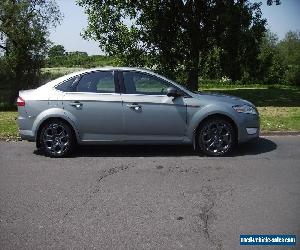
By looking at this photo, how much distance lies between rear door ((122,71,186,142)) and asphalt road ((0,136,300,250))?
41cm

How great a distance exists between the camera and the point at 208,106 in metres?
7.60

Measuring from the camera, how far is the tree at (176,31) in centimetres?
1986

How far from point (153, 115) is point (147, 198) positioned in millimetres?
2375

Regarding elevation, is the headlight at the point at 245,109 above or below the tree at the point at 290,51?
below

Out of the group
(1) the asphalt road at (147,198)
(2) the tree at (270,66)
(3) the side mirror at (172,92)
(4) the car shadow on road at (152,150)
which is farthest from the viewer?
(2) the tree at (270,66)

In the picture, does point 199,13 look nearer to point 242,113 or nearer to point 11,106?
point 11,106

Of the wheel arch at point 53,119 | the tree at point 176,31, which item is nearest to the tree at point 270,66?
the tree at point 176,31

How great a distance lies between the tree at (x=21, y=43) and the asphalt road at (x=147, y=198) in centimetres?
984

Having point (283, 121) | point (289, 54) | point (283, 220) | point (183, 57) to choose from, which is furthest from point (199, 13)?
point (289, 54)

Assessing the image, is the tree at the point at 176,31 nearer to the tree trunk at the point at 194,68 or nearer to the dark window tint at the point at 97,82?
the tree trunk at the point at 194,68

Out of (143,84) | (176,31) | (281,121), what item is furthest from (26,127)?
(176,31)

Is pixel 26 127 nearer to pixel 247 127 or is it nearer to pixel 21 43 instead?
pixel 247 127

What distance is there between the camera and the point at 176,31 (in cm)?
2108

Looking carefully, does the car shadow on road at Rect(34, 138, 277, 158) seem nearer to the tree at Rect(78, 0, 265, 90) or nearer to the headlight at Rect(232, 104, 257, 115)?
the headlight at Rect(232, 104, 257, 115)
